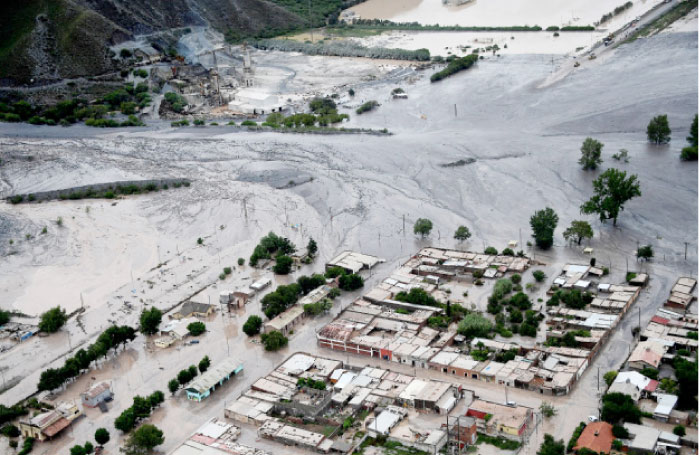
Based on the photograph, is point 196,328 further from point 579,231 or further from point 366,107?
point 366,107

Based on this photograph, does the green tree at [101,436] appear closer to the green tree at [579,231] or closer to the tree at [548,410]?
the tree at [548,410]

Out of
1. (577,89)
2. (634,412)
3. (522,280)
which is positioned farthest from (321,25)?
(634,412)

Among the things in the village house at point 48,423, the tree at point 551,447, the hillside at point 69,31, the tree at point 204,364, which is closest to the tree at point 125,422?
the village house at point 48,423

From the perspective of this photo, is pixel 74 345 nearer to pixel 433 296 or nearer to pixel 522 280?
pixel 433 296

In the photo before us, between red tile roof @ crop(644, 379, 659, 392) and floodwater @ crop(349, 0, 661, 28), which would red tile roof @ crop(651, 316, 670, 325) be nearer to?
red tile roof @ crop(644, 379, 659, 392)

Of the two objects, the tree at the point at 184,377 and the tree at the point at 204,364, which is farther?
the tree at the point at 204,364

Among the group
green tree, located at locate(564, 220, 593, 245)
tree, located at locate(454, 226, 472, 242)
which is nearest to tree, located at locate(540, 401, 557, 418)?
green tree, located at locate(564, 220, 593, 245)
